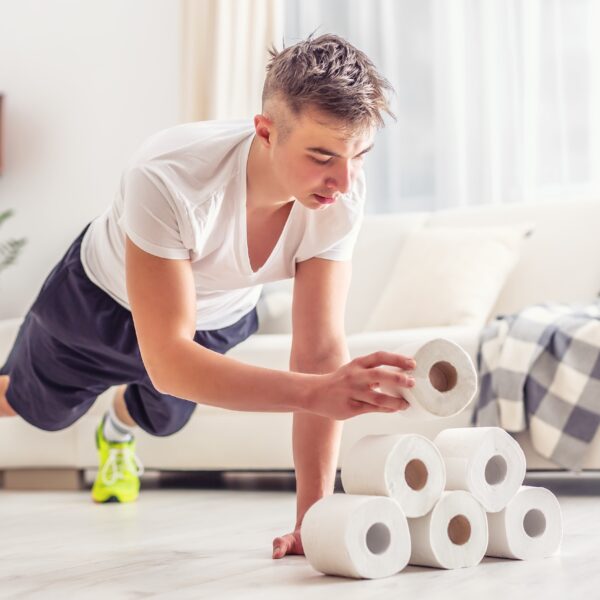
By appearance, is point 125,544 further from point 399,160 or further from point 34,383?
point 399,160

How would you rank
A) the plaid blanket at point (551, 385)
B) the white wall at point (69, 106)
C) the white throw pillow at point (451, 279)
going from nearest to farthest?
the plaid blanket at point (551, 385), the white throw pillow at point (451, 279), the white wall at point (69, 106)

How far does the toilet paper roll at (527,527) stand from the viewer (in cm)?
168

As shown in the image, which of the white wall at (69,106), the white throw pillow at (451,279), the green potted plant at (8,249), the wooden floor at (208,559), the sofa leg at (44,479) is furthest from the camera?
the white wall at (69,106)

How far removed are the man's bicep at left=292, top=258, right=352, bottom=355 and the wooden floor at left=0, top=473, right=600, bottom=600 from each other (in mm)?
384

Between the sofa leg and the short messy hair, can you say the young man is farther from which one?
the sofa leg

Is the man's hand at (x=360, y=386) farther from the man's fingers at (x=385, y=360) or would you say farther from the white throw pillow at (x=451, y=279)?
the white throw pillow at (x=451, y=279)

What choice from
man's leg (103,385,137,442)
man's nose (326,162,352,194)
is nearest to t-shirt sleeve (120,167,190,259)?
man's nose (326,162,352,194)

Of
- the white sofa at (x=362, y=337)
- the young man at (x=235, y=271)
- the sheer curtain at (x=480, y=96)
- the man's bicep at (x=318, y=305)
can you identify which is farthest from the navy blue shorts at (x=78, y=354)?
the sheer curtain at (x=480, y=96)

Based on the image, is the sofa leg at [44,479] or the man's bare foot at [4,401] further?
the sofa leg at [44,479]

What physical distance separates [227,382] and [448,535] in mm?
458

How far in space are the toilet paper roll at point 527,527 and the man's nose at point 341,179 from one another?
58 centimetres

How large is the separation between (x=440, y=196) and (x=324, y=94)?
2787mm

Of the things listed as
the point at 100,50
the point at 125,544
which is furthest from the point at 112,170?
the point at 125,544

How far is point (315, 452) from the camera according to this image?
1.87 metres
